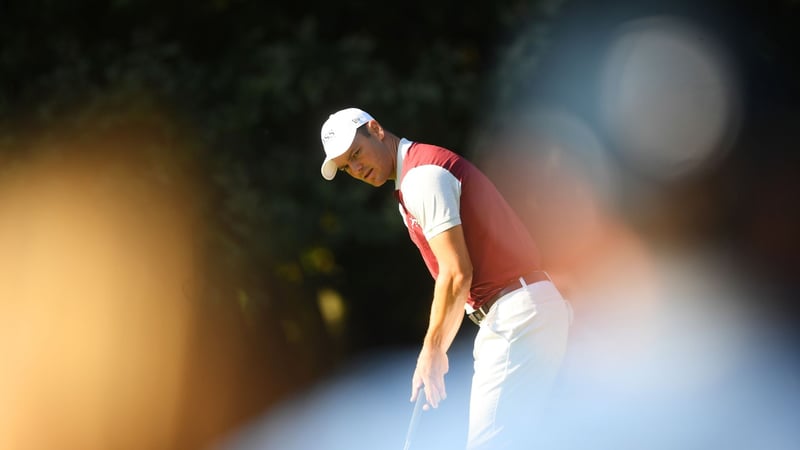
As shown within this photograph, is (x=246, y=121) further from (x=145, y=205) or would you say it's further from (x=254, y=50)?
(x=145, y=205)

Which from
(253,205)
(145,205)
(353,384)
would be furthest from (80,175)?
(353,384)

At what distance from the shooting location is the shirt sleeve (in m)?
3.46

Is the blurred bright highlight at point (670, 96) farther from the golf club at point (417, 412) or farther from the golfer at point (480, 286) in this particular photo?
the golf club at point (417, 412)

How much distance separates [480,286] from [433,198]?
414mm

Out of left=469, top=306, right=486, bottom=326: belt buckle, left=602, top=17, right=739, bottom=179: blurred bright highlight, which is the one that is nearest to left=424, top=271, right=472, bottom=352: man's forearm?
left=469, top=306, right=486, bottom=326: belt buckle

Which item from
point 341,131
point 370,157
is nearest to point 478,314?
point 370,157

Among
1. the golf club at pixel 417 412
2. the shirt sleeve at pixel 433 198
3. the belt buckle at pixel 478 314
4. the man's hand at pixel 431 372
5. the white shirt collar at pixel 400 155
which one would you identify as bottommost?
the golf club at pixel 417 412

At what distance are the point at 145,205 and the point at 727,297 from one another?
14.9 ft

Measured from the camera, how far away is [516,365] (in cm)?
356

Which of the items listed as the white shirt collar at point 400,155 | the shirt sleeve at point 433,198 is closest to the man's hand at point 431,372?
the shirt sleeve at point 433,198

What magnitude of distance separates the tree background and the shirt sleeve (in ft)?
15.7

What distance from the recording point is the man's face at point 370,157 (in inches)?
147

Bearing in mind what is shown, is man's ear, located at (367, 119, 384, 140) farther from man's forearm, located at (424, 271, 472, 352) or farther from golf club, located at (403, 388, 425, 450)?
golf club, located at (403, 388, 425, 450)

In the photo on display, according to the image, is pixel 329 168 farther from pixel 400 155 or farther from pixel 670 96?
pixel 670 96
